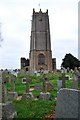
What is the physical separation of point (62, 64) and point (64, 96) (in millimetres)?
93423

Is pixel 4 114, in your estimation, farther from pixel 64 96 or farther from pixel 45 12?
pixel 45 12

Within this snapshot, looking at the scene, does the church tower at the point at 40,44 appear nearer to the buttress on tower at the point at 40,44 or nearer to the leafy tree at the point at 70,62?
the buttress on tower at the point at 40,44

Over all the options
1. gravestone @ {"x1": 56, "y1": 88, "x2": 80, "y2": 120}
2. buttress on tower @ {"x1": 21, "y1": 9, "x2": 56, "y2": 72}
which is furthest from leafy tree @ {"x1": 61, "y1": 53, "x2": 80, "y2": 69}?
gravestone @ {"x1": 56, "y1": 88, "x2": 80, "y2": 120}

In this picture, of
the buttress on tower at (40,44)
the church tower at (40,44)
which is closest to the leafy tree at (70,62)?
the buttress on tower at (40,44)

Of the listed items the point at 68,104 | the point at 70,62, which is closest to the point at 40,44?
the point at 70,62

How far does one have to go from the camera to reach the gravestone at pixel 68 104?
680cm

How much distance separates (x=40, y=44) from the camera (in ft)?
322

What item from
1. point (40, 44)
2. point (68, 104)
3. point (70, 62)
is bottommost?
Answer: point (68, 104)

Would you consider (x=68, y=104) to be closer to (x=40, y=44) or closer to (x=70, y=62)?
(x=70, y=62)

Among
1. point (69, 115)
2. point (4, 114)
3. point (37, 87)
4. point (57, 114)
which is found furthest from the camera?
point (37, 87)

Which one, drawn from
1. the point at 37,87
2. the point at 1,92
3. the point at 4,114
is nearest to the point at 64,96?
the point at 4,114

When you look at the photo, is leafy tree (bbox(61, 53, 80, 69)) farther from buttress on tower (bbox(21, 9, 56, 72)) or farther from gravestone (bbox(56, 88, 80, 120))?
gravestone (bbox(56, 88, 80, 120))

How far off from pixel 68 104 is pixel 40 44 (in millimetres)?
91108

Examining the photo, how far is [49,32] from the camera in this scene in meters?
101
